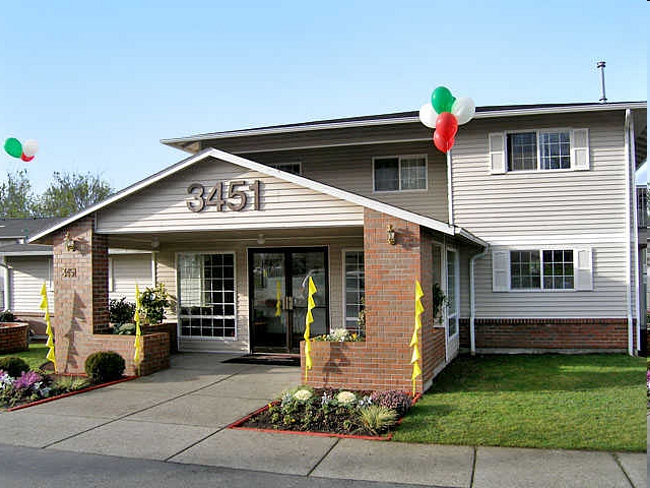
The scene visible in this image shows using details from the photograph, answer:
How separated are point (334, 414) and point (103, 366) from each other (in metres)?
4.74

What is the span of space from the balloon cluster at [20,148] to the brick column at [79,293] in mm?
1921

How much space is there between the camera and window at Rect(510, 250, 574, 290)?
511 inches

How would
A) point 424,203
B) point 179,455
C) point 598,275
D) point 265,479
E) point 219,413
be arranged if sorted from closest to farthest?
point 265,479 < point 179,455 < point 219,413 < point 598,275 < point 424,203

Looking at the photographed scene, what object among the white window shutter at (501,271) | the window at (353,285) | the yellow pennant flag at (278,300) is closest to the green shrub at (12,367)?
the yellow pennant flag at (278,300)

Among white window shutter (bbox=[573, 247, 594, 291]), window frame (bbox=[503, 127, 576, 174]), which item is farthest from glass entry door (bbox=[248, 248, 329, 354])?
white window shutter (bbox=[573, 247, 594, 291])

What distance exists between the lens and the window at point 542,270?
12977 mm

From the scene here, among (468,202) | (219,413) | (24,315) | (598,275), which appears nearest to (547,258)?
(598,275)

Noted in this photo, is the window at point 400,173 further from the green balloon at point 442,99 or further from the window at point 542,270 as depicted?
the green balloon at point 442,99

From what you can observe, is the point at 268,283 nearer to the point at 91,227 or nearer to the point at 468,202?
the point at 91,227

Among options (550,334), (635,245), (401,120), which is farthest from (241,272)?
(635,245)

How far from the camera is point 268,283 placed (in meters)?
13.3

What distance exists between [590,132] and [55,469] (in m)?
12.0

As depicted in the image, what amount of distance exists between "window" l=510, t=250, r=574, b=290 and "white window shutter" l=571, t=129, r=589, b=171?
1902 mm

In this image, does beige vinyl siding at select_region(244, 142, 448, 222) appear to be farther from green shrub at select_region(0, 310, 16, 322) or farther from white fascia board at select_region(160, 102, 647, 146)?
green shrub at select_region(0, 310, 16, 322)
